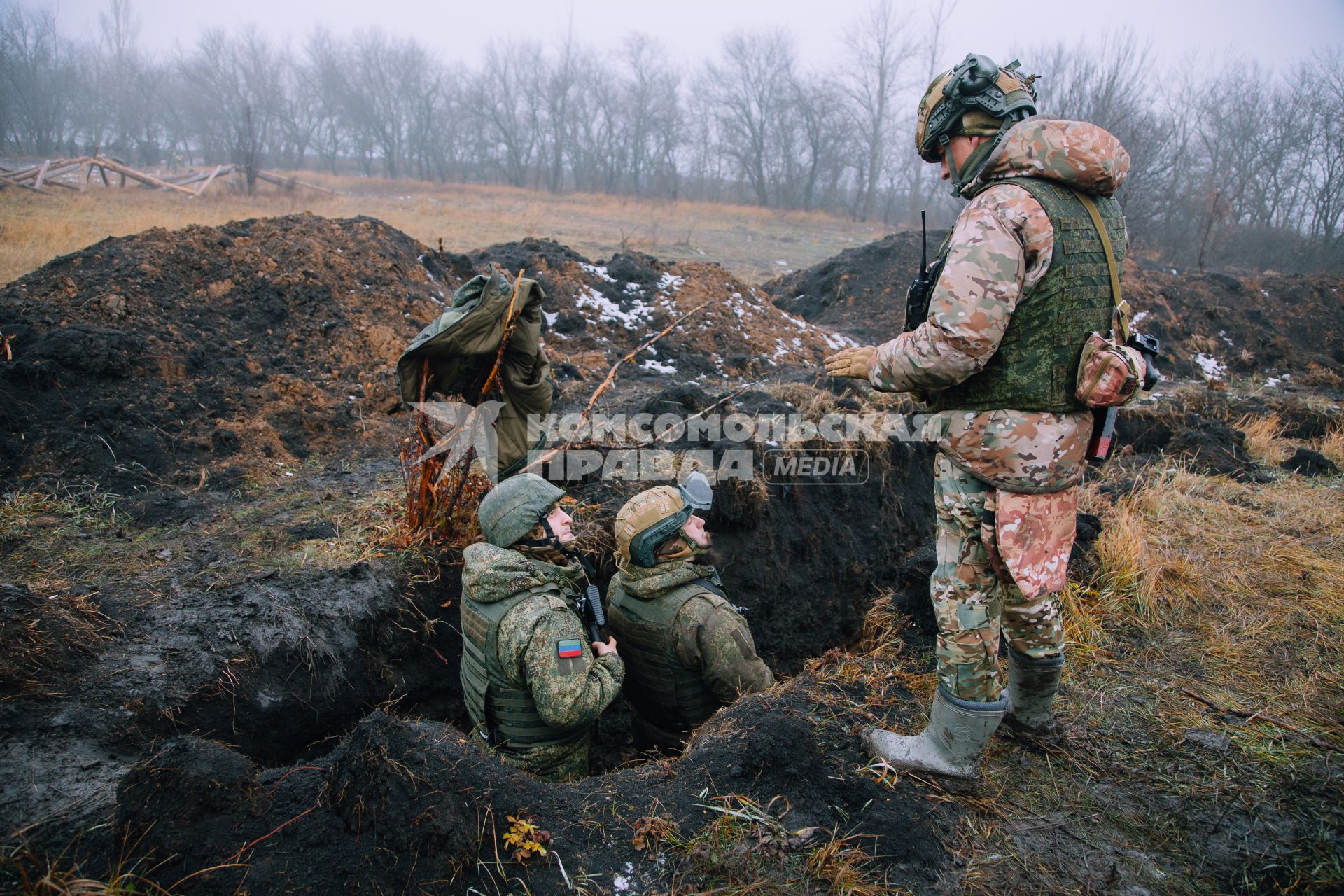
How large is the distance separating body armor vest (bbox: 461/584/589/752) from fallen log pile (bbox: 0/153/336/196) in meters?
21.3

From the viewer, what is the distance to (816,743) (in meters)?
2.65

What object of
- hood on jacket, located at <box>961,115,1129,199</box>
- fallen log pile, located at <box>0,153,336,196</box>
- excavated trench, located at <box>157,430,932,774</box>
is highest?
fallen log pile, located at <box>0,153,336,196</box>

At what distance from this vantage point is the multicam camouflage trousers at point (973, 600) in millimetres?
2359

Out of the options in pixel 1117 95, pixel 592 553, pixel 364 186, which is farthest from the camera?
pixel 364 186

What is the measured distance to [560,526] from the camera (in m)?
3.08

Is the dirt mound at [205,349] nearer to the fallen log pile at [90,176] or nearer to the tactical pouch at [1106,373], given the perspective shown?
the tactical pouch at [1106,373]

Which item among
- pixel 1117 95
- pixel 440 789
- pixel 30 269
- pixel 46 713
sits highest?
pixel 1117 95

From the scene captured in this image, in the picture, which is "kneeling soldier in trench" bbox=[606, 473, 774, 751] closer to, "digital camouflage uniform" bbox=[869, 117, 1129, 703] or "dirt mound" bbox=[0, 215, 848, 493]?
"digital camouflage uniform" bbox=[869, 117, 1129, 703]

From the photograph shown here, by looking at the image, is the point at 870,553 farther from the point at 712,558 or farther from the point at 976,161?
the point at 976,161

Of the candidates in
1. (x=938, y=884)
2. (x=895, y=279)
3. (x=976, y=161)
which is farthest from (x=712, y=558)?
(x=895, y=279)

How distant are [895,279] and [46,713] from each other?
505 inches

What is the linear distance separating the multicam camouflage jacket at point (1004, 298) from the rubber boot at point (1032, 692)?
667 mm

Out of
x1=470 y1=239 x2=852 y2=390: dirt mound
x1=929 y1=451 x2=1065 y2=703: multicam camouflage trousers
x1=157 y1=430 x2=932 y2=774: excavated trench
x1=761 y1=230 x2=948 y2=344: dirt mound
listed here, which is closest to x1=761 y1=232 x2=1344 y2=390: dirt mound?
x1=761 y1=230 x2=948 y2=344: dirt mound

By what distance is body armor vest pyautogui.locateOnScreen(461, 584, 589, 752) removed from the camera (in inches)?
111
